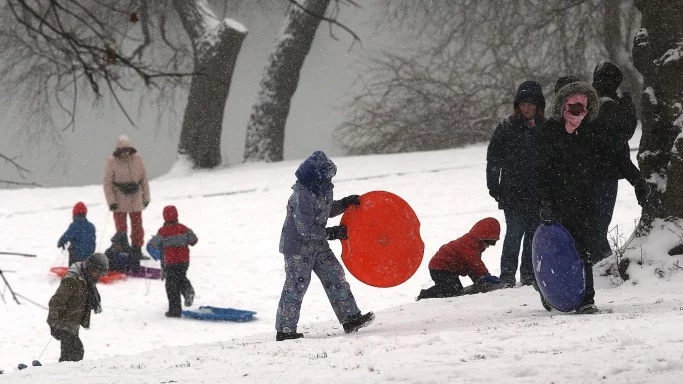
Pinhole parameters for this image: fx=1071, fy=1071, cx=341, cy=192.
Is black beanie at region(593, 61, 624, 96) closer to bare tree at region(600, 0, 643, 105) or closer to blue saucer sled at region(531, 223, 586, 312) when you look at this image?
blue saucer sled at region(531, 223, 586, 312)

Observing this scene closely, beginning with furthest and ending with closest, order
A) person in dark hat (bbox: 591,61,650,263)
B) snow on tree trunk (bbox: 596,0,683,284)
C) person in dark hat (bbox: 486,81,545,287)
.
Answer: person in dark hat (bbox: 486,81,545,287) → snow on tree trunk (bbox: 596,0,683,284) → person in dark hat (bbox: 591,61,650,263)

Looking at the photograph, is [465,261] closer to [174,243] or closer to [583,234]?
[583,234]

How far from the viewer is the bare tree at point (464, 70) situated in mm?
23578

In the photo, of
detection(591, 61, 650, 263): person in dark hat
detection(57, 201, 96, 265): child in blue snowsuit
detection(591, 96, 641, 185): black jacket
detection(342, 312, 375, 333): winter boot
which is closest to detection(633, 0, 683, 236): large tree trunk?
detection(591, 61, 650, 263): person in dark hat

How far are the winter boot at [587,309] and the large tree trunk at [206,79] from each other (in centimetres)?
1715

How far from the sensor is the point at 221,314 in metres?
12.3

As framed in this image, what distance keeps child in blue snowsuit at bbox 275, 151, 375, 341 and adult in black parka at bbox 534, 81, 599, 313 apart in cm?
152

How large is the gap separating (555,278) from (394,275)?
1456 millimetres

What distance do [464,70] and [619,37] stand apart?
3.83 m

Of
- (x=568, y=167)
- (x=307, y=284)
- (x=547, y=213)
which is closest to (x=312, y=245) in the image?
(x=307, y=284)

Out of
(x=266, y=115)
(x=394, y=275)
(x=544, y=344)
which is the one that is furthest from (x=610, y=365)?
(x=266, y=115)

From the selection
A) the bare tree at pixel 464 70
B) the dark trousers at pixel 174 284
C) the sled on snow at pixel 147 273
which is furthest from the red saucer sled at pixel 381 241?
the bare tree at pixel 464 70

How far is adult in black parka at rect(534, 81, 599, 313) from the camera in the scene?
25.1 feet

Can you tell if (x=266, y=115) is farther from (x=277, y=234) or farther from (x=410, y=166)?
(x=277, y=234)
